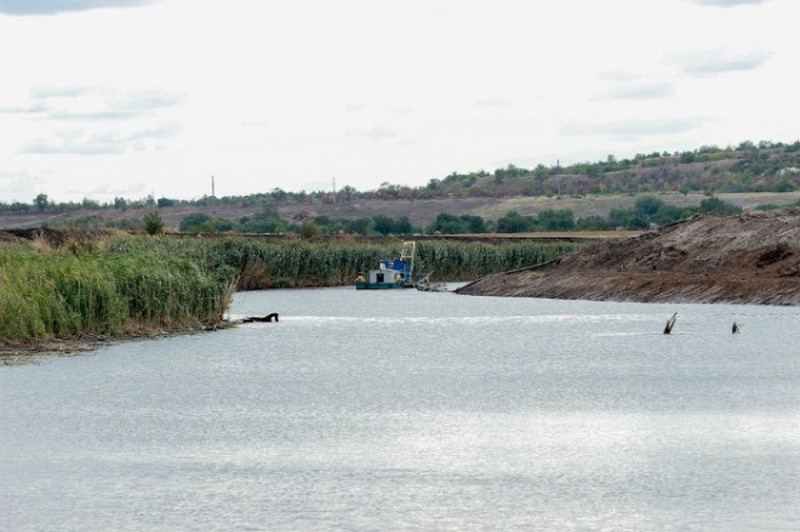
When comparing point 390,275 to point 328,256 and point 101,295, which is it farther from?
point 101,295

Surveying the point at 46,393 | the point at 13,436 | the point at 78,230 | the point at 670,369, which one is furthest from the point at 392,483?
the point at 78,230

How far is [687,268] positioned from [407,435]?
45.1m

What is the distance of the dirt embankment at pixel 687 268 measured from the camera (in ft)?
194

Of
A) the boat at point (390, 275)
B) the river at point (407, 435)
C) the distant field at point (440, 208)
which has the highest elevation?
the distant field at point (440, 208)

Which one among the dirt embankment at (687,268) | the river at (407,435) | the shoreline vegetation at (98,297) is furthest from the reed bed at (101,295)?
the dirt embankment at (687,268)

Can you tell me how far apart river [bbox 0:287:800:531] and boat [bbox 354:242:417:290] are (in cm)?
3857

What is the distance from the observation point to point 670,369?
3188 cm

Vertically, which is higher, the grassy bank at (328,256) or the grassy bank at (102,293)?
the grassy bank at (102,293)

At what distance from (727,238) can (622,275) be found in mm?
4396

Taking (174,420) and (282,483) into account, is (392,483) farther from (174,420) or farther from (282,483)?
(174,420)

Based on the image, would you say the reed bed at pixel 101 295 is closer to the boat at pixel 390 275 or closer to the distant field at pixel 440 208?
the boat at pixel 390 275

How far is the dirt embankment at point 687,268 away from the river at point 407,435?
62.5 feet

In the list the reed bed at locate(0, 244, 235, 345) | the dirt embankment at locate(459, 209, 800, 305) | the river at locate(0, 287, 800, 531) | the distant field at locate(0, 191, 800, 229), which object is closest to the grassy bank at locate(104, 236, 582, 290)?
the dirt embankment at locate(459, 209, 800, 305)

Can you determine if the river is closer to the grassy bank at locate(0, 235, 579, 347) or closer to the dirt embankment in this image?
the grassy bank at locate(0, 235, 579, 347)
